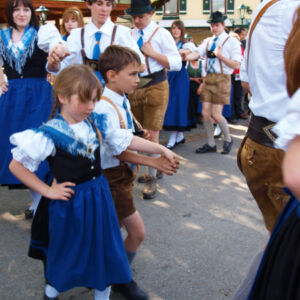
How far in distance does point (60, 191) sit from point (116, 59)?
892mm

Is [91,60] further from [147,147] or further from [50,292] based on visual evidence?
[50,292]

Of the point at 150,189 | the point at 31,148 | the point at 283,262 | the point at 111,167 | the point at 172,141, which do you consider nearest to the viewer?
the point at 283,262

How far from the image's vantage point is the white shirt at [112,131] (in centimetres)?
215

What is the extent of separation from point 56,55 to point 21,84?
0.95 metres

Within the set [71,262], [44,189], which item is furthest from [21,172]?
[71,262]

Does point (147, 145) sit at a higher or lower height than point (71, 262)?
higher

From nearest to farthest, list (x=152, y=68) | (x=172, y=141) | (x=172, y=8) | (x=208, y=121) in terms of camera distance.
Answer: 1. (x=152, y=68)
2. (x=208, y=121)
3. (x=172, y=141)
4. (x=172, y=8)

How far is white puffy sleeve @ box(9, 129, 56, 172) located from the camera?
1807mm

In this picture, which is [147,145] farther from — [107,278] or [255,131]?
[107,278]

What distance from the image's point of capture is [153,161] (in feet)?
6.99

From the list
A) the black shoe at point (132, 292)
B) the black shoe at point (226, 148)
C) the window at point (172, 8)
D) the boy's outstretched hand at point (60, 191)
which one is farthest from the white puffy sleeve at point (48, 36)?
the window at point (172, 8)

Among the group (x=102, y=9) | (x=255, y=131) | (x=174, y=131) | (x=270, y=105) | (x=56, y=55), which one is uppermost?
(x=102, y=9)

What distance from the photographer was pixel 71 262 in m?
1.97

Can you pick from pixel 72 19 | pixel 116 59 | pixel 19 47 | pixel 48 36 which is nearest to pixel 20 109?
pixel 19 47
